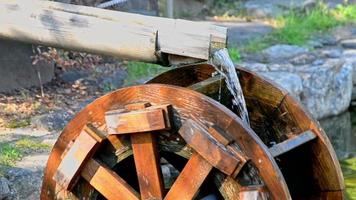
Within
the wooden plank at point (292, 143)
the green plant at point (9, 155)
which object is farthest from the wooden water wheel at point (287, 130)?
the green plant at point (9, 155)

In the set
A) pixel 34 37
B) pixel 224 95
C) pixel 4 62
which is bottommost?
pixel 4 62

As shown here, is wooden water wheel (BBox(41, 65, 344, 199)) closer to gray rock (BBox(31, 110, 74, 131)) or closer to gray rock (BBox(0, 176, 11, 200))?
gray rock (BBox(0, 176, 11, 200))

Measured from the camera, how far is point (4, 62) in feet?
20.5

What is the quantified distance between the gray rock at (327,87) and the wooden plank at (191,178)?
12.1 feet

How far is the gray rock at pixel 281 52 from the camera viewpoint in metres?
7.75

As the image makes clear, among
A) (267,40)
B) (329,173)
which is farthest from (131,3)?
(329,173)

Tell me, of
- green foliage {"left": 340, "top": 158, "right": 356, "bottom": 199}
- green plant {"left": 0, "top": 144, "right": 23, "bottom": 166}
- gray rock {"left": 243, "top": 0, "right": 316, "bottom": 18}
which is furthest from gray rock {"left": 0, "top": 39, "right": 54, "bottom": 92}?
gray rock {"left": 243, "top": 0, "right": 316, "bottom": 18}

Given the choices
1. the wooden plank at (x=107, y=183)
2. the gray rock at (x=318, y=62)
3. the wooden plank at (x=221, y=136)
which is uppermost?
the wooden plank at (x=221, y=136)

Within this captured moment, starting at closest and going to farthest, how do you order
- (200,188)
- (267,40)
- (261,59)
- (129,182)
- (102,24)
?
(200,188) → (102,24) → (129,182) → (261,59) → (267,40)

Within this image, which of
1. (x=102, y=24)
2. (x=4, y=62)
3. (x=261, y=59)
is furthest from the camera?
(x=261, y=59)

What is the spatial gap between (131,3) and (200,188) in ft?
14.7

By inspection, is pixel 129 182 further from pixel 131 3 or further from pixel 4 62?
pixel 131 3

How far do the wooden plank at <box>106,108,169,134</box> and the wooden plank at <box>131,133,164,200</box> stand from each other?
0.19 feet

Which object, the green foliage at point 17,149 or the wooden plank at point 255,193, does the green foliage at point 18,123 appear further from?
the wooden plank at point 255,193
